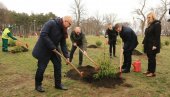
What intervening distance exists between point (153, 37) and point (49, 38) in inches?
140

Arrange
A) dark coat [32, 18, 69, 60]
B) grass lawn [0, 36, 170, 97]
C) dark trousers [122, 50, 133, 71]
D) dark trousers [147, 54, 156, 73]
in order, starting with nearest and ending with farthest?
dark coat [32, 18, 69, 60] → grass lawn [0, 36, 170, 97] → dark trousers [147, 54, 156, 73] → dark trousers [122, 50, 133, 71]

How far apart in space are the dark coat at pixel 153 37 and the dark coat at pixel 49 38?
10.1 feet

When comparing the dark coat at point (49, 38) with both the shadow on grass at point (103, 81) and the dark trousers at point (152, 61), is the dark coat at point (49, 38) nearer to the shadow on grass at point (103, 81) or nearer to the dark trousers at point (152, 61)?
the shadow on grass at point (103, 81)

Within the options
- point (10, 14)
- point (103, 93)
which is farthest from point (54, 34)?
point (10, 14)

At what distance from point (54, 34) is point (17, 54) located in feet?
26.4

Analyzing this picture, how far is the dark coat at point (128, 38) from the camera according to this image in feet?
29.8

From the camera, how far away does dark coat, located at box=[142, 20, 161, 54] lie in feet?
26.7

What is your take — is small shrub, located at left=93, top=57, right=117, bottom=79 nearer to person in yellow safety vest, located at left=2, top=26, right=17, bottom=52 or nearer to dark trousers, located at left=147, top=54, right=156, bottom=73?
dark trousers, located at left=147, top=54, right=156, bottom=73

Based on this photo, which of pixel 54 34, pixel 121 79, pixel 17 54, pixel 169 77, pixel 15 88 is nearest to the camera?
pixel 54 34

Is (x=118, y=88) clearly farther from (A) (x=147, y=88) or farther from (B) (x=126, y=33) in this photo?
(B) (x=126, y=33)

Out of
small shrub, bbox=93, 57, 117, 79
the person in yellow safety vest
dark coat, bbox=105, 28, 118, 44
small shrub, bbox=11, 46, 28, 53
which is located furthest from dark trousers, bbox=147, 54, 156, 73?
small shrub, bbox=11, 46, 28, 53

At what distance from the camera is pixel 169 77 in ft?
28.8

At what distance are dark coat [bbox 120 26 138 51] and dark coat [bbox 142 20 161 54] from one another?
71 centimetres

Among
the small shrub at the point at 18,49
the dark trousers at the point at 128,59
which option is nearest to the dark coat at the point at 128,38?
the dark trousers at the point at 128,59
